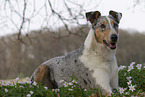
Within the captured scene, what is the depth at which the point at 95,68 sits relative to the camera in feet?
15.1

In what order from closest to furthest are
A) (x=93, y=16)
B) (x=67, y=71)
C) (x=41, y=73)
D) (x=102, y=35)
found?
1. (x=102, y=35)
2. (x=93, y=16)
3. (x=67, y=71)
4. (x=41, y=73)

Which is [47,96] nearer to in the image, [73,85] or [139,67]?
[73,85]

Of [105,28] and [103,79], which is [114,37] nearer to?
[105,28]

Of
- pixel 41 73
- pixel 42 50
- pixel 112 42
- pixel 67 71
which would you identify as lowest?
pixel 42 50

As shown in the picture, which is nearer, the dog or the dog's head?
the dog's head

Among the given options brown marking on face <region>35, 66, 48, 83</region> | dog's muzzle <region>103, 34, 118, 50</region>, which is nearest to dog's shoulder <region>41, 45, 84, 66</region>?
brown marking on face <region>35, 66, 48, 83</region>

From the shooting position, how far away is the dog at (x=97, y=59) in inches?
173

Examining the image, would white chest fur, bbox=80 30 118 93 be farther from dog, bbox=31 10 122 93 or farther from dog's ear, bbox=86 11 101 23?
dog's ear, bbox=86 11 101 23

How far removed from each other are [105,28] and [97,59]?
2.60ft

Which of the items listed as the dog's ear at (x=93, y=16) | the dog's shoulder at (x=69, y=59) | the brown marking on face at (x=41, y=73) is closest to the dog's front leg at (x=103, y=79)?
the dog's shoulder at (x=69, y=59)

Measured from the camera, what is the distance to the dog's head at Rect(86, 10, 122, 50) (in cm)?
426

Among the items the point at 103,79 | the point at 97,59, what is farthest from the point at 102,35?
the point at 103,79

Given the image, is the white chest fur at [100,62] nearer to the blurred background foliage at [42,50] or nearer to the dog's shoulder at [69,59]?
the dog's shoulder at [69,59]

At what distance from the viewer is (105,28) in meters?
4.40
